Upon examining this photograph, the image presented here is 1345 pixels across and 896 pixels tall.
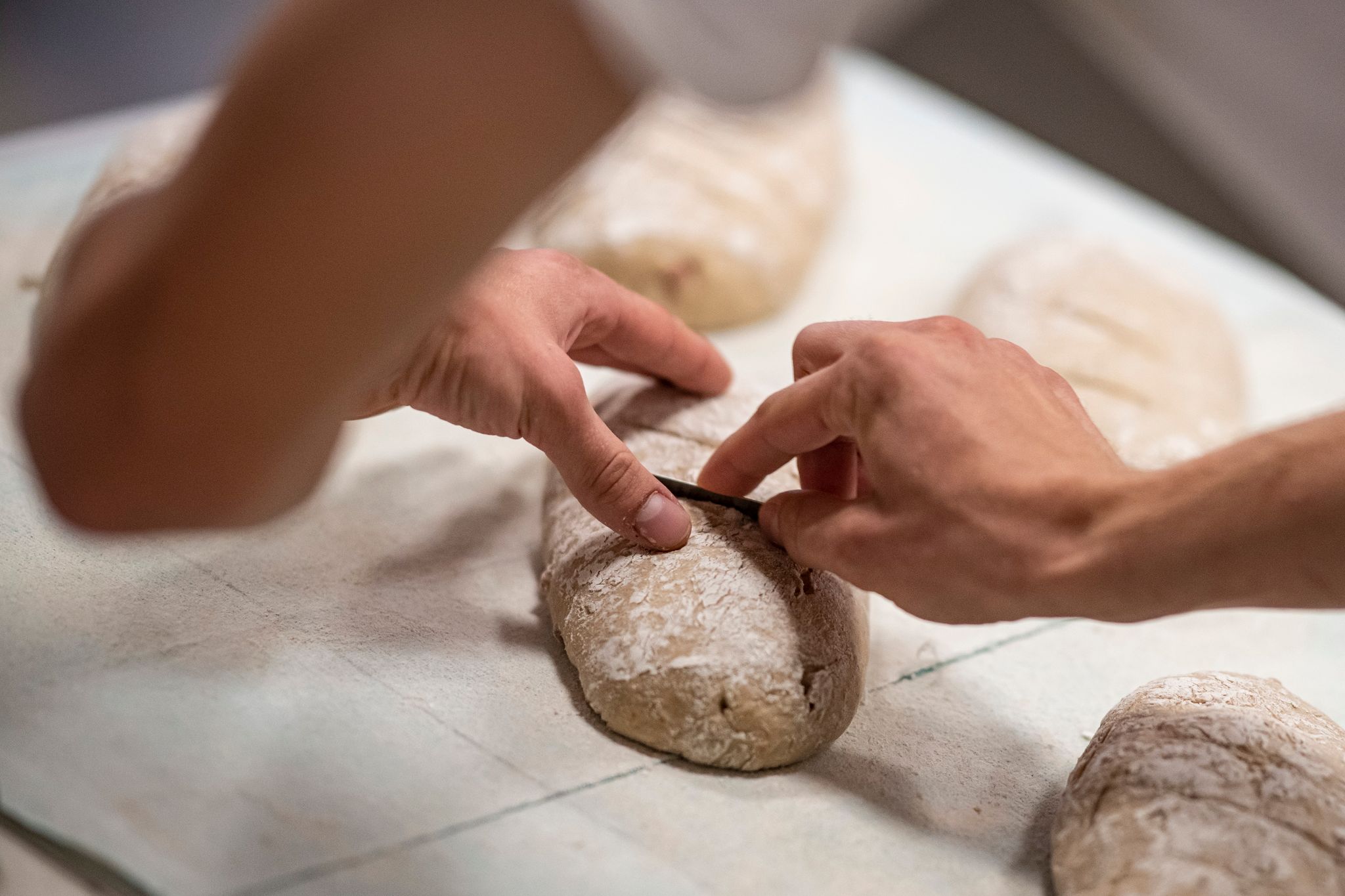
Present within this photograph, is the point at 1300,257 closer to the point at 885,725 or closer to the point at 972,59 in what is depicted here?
the point at 972,59

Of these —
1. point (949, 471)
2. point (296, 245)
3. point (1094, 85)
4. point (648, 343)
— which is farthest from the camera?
point (1094, 85)

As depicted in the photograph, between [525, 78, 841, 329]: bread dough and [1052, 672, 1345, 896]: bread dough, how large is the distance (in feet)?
4.22

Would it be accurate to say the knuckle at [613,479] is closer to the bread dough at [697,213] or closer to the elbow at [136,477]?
the elbow at [136,477]

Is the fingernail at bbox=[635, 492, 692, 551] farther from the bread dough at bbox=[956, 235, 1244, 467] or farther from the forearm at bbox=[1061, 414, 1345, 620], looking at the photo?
the bread dough at bbox=[956, 235, 1244, 467]

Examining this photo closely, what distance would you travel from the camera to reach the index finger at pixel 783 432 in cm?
124

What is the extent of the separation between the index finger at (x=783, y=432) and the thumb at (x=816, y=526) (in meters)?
0.05

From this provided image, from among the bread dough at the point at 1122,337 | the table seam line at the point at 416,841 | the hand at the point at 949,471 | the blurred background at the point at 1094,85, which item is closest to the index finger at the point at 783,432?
the hand at the point at 949,471

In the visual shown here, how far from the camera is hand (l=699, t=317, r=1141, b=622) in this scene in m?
1.10

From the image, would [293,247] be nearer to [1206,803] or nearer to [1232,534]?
[1232,534]

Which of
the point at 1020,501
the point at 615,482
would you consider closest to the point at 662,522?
the point at 615,482

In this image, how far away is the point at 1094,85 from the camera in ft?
14.4

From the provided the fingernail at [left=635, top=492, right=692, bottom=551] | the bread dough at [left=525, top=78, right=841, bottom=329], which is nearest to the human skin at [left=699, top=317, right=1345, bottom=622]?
the fingernail at [left=635, top=492, right=692, bottom=551]

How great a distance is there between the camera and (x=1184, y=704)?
4.25ft

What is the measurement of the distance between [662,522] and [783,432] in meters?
0.19
